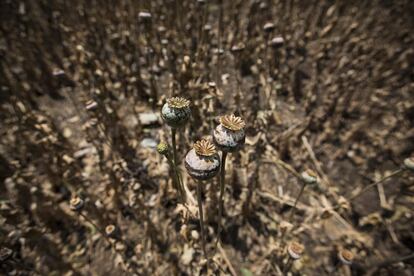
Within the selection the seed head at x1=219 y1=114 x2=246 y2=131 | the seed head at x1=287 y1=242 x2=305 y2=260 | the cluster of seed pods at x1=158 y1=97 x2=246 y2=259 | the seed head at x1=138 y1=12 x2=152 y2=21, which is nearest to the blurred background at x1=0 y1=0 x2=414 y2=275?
the seed head at x1=138 y1=12 x2=152 y2=21

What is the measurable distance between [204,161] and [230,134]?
14 cm

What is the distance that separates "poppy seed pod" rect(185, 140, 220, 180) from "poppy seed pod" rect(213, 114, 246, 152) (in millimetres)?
55

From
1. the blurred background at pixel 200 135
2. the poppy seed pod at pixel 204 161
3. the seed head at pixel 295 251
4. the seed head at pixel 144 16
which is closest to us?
the poppy seed pod at pixel 204 161

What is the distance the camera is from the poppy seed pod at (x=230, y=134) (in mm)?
976

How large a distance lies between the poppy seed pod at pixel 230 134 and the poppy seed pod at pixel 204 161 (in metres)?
0.06

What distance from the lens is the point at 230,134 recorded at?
980 millimetres

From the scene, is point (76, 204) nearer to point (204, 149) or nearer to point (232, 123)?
point (204, 149)

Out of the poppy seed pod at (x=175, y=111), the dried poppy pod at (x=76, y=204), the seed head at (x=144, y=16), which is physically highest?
the seed head at (x=144, y=16)

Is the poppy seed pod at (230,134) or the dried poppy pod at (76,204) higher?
the poppy seed pod at (230,134)

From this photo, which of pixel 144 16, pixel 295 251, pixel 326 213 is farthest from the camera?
pixel 144 16

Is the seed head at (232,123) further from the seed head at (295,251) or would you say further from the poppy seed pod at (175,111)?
the seed head at (295,251)

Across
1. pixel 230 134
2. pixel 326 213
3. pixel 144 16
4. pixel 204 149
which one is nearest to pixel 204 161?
pixel 204 149

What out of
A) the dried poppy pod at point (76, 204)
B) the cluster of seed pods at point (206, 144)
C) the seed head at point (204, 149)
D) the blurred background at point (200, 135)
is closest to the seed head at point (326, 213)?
the blurred background at point (200, 135)

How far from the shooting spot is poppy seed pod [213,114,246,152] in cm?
98
